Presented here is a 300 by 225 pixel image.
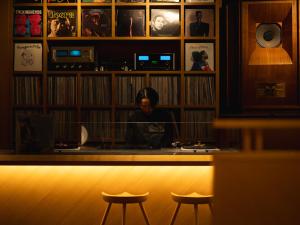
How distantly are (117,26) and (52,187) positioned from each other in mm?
1973

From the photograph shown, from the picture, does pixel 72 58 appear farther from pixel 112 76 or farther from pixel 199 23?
pixel 199 23

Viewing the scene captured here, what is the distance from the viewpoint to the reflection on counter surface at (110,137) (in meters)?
3.63

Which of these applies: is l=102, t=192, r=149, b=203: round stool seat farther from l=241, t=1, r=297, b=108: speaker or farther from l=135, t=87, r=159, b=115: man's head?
l=241, t=1, r=297, b=108: speaker

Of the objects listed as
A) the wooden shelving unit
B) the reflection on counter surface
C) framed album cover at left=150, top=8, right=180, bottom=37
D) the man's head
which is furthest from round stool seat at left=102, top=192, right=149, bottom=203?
framed album cover at left=150, top=8, right=180, bottom=37

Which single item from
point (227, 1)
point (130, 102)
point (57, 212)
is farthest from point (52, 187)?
point (227, 1)

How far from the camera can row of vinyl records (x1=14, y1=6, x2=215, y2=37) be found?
16.7 ft

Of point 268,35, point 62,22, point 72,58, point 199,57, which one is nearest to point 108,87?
point 72,58

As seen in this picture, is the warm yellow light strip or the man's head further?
the man's head

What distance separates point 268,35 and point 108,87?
68.9 inches

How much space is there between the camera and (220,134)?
377 cm

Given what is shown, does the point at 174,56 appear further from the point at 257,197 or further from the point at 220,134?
the point at 257,197

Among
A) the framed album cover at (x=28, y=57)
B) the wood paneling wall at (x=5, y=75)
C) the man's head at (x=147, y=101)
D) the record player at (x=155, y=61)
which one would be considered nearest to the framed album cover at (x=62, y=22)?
the framed album cover at (x=28, y=57)

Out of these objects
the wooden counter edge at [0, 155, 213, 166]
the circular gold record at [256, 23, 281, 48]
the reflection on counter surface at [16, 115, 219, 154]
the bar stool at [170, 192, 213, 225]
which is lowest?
the bar stool at [170, 192, 213, 225]

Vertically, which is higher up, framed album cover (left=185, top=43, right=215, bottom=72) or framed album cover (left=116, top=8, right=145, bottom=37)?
framed album cover (left=116, top=8, right=145, bottom=37)
